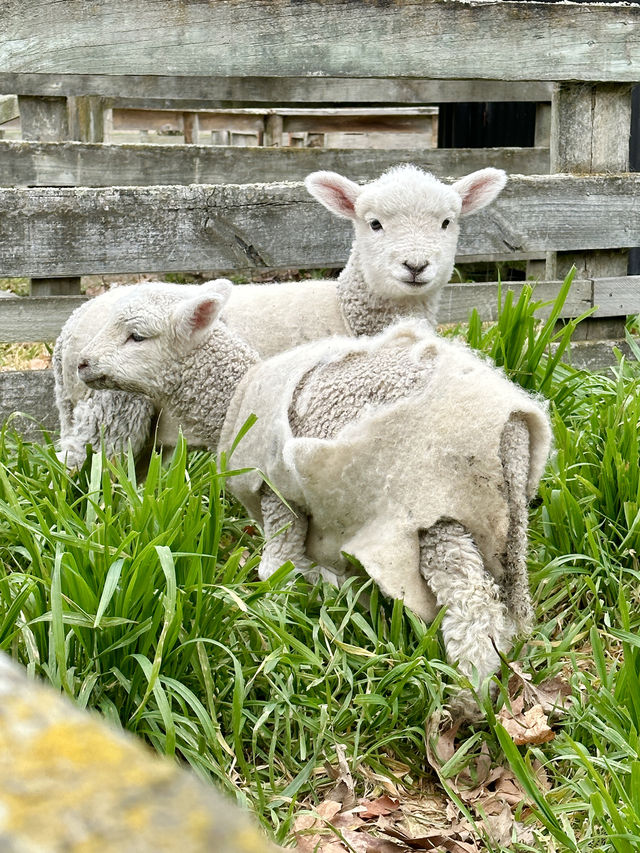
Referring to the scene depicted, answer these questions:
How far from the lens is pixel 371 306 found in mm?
3857

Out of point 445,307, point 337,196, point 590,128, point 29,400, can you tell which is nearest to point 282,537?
point 337,196

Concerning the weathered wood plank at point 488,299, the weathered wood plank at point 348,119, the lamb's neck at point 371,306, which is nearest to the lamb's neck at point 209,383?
the lamb's neck at point 371,306

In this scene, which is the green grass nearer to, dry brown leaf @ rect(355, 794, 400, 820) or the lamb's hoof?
dry brown leaf @ rect(355, 794, 400, 820)

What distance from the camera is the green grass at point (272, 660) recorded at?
7.52ft

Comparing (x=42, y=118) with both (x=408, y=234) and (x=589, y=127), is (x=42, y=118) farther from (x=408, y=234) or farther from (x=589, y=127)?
(x=408, y=234)

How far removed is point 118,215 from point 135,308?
39.8 inches

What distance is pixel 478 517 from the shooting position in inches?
106

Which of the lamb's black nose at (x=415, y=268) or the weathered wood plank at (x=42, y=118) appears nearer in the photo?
the lamb's black nose at (x=415, y=268)

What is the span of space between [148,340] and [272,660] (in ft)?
4.08

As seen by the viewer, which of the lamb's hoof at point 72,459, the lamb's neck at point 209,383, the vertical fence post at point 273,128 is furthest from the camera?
the vertical fence post at point 273,128

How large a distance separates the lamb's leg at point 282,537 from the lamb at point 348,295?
567mm

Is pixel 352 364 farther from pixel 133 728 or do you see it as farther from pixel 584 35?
pixel 584 35

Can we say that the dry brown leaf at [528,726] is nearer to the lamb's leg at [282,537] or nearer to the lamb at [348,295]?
the lamb's leg at [282,537]

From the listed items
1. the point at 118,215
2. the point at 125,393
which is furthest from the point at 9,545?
the point at 118,215
